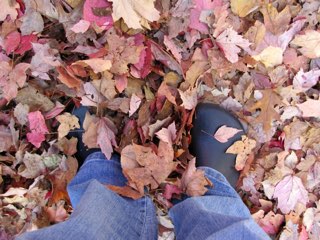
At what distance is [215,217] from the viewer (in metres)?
→ 0.86

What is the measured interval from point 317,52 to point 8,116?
913 mm

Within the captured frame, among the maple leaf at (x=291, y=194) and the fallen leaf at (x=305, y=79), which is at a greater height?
the fallen leaf at (x=305, y=79)

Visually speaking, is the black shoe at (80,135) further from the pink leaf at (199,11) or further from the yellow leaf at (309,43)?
the yellow leaf at (309,43)

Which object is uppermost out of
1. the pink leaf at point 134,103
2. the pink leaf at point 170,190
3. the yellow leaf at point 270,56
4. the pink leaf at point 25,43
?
the pink leaf at point 25,43

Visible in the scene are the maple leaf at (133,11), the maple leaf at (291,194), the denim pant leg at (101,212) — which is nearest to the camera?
the denim pant leg at (101,212)

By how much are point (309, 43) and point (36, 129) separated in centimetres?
83

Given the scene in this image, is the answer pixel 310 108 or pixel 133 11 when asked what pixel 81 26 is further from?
pixel 310 108

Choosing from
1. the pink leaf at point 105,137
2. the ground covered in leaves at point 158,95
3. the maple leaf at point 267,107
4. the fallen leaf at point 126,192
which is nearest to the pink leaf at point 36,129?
the ground covered in leaves at point 158,95

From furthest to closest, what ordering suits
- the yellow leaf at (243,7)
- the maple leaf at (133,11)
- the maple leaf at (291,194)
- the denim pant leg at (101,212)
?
1. the maple leaf at (291,194)
2. the yellow leaf at (243,7)
3. the maple leaf at (133,11)
4. the denim pant leg at (101,212)

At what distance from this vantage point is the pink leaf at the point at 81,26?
1113 mm

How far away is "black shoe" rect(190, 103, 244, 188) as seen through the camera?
118 cm

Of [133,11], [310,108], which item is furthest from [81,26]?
[310,108]

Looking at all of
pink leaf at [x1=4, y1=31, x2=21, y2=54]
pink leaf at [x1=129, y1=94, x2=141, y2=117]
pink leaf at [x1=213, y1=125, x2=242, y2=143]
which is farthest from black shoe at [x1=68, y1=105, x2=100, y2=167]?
pink leaf at [x1=213, y1=125, x2=242, y2=143]

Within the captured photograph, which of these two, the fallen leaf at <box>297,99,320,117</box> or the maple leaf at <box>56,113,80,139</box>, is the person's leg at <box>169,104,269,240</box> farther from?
the maple leaf at <box>56,113,80,139</box>
